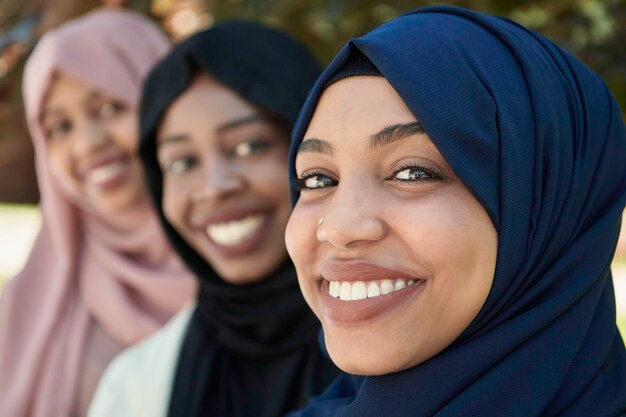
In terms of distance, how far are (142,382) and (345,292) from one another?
1.41m

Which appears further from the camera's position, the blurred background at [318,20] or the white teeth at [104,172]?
the blurred background at [318,20]

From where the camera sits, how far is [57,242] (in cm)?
416

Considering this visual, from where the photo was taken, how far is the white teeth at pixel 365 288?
1.72 metres

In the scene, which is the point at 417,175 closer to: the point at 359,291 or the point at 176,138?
the point at 359,291

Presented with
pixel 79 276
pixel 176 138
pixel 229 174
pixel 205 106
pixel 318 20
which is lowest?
pixel 79 276

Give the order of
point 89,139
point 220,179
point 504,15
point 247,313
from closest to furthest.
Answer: point 220,179 < point 247,313 < point 89,139 < point 504,15

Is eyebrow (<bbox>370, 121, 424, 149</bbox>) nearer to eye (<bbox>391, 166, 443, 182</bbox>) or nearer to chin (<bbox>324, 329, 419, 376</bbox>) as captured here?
eye (<bbox>391, 166, 443, 182</bbox>)

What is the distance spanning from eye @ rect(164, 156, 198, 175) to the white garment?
0.63 metres

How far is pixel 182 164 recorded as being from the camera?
115 inches

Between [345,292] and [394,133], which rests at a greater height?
[394,133]

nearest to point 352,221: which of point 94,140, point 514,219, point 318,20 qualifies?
point 514,219

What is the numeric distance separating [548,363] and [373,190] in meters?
0.48

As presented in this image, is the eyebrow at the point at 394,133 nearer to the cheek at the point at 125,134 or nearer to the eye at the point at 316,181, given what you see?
the eye at the point at 316,181

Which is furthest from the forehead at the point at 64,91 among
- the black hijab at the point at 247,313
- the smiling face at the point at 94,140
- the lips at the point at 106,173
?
the black hijab at the point at 247,313
